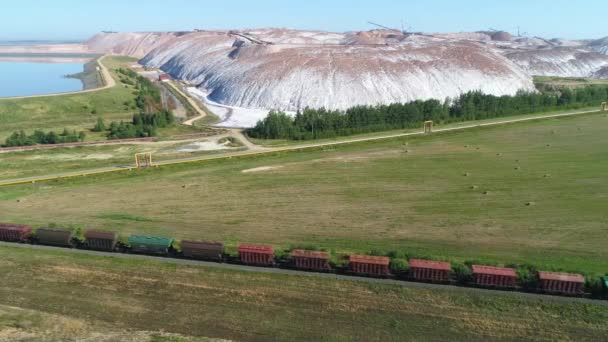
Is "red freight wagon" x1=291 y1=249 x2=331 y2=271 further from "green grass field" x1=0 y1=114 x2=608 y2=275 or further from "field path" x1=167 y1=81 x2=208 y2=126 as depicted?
"field path" x1=167 y1=81 x2=208 y2=126

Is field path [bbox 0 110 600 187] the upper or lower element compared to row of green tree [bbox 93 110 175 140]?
lower

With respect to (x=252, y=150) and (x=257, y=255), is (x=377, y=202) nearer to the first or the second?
(x=257, y=255)

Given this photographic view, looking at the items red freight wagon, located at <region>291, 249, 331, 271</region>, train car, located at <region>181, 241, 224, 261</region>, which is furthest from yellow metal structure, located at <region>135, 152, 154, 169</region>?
red freight wagon, located at <region>291, 249, 331, 271</region>

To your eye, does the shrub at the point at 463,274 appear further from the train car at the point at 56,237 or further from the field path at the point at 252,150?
the field path at the point at 252,150

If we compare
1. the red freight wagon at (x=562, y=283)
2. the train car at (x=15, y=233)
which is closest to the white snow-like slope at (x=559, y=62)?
the red freight wagon at (x=562, y=283)

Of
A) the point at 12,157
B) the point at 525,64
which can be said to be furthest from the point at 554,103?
the point at 12,157

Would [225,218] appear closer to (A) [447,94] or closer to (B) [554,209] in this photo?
(B) [554,209]
